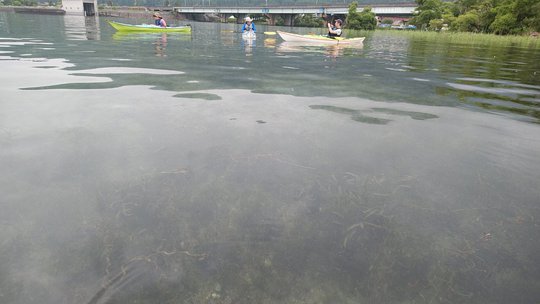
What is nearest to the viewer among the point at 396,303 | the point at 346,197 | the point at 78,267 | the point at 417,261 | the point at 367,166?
the point at 396,303

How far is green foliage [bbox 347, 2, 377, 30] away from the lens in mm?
82062

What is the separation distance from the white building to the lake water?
158082mm

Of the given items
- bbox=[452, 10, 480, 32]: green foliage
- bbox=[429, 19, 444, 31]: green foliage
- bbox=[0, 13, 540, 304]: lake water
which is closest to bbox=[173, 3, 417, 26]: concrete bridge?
bbox=[429, 19, 444, 31]: green foliage

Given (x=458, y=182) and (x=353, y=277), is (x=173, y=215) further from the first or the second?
(x=458, y=182)

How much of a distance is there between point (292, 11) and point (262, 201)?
123055mm

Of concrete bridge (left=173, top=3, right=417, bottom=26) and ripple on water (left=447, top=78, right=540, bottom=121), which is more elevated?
concrete bridge (left=173, top=3, right=417, bottom=26)

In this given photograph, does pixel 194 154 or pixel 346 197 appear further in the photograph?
pixel 194 154

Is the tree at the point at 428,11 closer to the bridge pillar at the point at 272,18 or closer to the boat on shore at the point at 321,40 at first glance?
the boat on shore at the point at 321,40

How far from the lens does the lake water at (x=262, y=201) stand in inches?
101

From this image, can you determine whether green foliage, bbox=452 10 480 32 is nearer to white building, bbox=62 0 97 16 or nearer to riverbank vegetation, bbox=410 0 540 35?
riverbank vegetation, bbox=410 0 540 35

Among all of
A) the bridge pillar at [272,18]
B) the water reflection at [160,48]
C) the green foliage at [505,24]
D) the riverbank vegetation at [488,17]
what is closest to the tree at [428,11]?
the riverbank vegetation at [488,17]

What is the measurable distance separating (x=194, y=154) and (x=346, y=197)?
2319 mm

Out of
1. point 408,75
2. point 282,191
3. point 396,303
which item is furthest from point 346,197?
point 408,75

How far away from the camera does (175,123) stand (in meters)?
6.04
